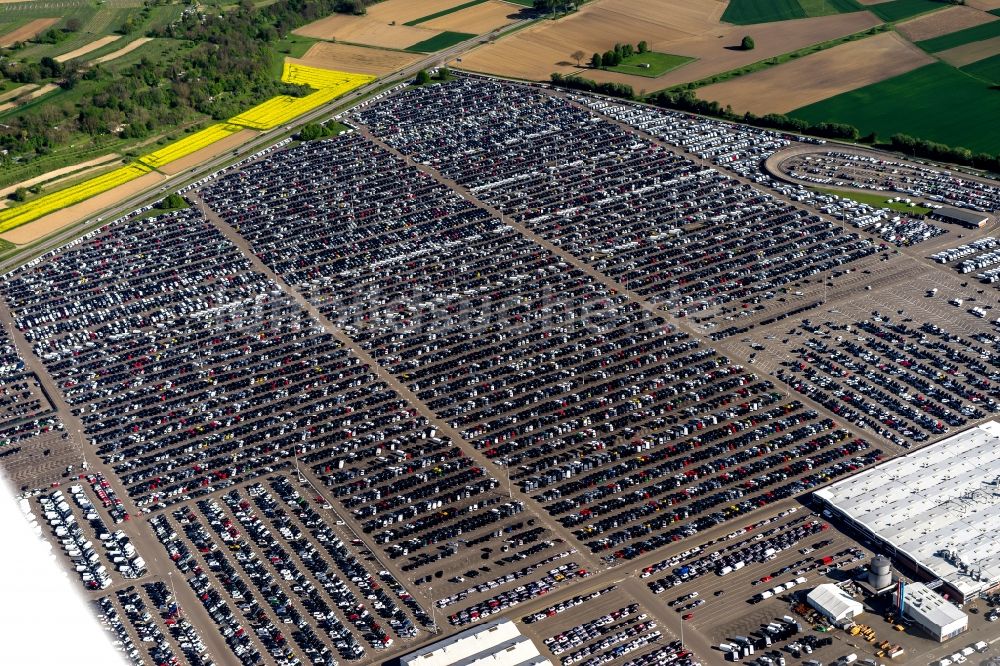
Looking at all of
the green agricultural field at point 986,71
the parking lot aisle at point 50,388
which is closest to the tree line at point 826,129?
the green agricultural field at point 986,71

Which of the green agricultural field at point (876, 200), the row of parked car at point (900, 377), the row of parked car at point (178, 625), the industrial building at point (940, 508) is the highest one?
the green agricultural field at point (876, 200)

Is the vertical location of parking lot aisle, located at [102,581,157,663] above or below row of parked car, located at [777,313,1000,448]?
below

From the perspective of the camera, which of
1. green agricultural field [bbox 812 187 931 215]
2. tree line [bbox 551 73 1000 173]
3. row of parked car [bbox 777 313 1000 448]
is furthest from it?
tree line [bbox 551 73 1000 173]

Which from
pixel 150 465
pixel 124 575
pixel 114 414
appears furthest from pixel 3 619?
pixel 114 414

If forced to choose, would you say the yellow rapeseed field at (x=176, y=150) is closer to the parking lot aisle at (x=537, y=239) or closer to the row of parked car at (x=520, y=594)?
the parking lot aisle at (x=537, y=239)

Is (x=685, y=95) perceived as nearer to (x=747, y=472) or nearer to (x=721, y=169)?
(x=721, y=169)

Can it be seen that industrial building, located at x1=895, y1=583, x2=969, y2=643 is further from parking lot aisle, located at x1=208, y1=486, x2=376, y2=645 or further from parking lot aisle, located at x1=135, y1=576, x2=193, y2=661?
parking lot aisle, located at x1=135, y1=576, x2=193, y2=661

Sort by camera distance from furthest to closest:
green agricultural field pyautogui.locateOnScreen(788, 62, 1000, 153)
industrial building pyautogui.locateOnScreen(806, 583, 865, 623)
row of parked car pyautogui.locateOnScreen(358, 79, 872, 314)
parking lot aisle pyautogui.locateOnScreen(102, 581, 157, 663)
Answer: green agricultural field pyautogui.locateOnScreen(788, 62, 1000, 153) < row of parked car pyautogui.locateOnScreen(358, 79, 872, 314) < parking lot aisle pyautogui.locateOnScreen(102, 581, 157, 663) < industrial building pyautogui.locateOnScreen(806, 583, 865, 623)

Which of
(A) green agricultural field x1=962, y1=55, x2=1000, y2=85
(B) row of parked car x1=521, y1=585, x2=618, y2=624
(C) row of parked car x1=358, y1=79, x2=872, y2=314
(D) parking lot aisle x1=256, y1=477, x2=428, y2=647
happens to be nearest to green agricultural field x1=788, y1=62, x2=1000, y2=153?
(A) green agricultural field x1=962, y1=55, x2=1000, y2=85
